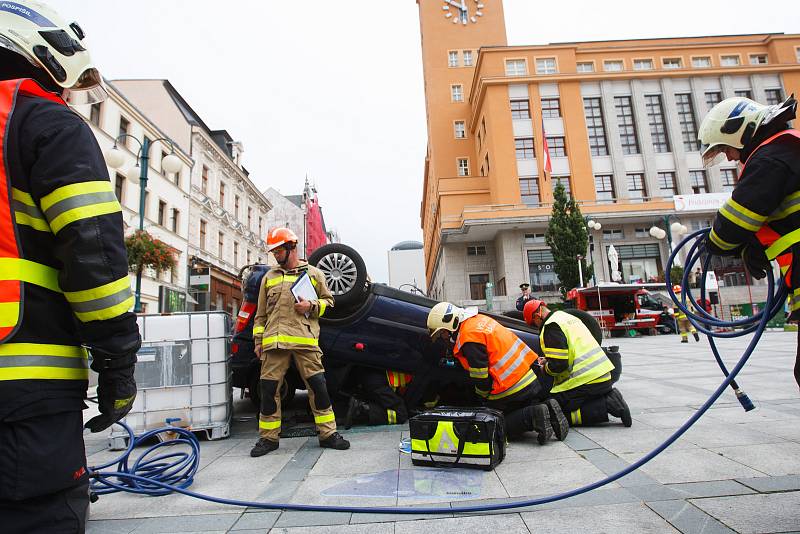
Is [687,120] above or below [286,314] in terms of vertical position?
above

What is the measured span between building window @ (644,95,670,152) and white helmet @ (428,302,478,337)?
39.2 meters

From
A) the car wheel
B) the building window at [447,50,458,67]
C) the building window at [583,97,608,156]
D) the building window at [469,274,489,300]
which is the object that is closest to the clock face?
the building window at [447,50,458,67]

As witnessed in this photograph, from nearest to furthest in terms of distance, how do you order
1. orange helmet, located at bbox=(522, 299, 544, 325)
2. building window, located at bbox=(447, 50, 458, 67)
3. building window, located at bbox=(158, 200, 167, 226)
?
orange helmet, located at bbox=(522, 299, 544, 325)
building window, located at bbox=(158, 200, 167, 226)
building window, located at bbox=(447, 50, 458, 67)

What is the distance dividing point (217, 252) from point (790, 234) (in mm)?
31834

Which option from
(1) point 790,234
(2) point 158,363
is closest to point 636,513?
(1) point 790,234

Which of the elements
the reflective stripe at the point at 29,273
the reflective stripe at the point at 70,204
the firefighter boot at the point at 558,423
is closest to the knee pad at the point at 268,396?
the firefighter boot at the point at 558,423

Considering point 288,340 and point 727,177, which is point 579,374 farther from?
point 727,177

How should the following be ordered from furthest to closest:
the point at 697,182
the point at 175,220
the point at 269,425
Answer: the point at 697,182, the point at 175,220, the point at 269,425

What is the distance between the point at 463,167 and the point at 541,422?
1696 inches

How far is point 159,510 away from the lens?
2736mm

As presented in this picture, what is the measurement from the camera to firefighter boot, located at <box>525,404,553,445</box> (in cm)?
381

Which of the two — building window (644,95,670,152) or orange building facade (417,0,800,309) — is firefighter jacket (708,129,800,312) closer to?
orange building facade (417,0,800,309)

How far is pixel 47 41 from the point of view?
5.34 ft

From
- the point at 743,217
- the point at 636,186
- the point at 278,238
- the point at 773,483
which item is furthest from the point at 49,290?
the point at 636,186
